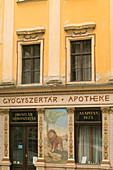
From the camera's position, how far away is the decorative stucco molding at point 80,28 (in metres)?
15.9

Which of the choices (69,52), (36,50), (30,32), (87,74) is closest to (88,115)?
(87,74)

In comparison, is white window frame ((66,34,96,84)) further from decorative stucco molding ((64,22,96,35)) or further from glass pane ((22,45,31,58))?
glass pane ((22,45,31,58))

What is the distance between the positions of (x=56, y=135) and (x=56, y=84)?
2.32 meters

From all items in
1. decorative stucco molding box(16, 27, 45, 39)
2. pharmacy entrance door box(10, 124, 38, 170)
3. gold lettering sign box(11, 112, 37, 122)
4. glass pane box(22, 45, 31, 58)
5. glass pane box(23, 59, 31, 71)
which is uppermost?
decorative stucco molding box(16, 27, 45, 39)

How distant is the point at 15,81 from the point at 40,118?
7.30 feet

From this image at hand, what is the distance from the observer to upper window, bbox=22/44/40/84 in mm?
17047

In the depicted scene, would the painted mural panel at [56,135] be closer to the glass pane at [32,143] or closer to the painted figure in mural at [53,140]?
the painted figure in mural at [53,140]

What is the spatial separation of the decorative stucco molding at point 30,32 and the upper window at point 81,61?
5.28 feet

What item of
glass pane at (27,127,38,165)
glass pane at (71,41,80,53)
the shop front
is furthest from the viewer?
glass pane at (27,127,38,165)

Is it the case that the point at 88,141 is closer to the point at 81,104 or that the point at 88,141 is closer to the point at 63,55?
the point at 81,104

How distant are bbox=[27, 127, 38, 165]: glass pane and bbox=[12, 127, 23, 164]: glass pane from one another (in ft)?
1.32

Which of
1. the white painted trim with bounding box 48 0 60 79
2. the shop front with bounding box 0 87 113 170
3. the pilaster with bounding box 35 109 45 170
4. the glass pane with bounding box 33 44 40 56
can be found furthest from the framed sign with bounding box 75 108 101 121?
the glass pane with bounding box 33 44 40 56

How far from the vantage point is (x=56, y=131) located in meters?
16.2

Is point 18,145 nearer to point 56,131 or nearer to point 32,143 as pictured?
point 32,143
